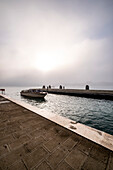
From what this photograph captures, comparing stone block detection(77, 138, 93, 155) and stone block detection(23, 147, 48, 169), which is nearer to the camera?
stone block detection(23, 147, 48, 169)

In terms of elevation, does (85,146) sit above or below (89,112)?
above

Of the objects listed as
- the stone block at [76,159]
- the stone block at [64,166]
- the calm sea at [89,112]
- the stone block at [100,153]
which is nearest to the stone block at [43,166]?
the stone block at [64,166]

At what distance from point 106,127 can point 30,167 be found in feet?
18.3

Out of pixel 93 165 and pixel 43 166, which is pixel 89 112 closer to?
pixel 93 165

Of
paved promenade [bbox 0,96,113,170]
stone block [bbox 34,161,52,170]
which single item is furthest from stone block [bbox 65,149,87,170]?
stone block [bbox 34,161,52,170]

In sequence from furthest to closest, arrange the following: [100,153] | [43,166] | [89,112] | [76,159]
A: 1. [89,112]
2. [100,153]
3. [76,159]
4. [43,166]

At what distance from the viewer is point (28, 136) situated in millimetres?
2256

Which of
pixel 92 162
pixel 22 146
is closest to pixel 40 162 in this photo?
pixel 22 146

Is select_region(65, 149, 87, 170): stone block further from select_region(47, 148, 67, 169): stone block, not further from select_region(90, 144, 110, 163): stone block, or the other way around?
select_region(90, 144, 110, 163): stone block

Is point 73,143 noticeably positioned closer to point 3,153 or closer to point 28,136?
point 28,136

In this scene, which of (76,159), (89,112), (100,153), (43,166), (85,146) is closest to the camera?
(43,166)

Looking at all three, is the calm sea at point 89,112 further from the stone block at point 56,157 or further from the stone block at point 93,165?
the stone block at point 56,157

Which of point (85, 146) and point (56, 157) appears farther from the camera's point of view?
point (85, 146)

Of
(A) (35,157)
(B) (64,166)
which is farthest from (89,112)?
(A) (35,157)
